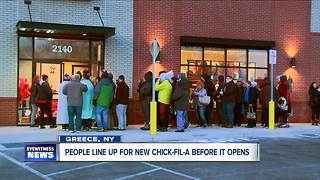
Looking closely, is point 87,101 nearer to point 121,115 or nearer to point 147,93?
point 121,115

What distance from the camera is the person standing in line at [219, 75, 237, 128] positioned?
17312 millimetres

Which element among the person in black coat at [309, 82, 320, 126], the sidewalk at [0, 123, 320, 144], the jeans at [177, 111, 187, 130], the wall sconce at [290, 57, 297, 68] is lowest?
the sidewalk at [0, 123, 320, 144]

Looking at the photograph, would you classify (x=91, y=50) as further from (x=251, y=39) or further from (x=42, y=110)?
A: (x=251, y=39)

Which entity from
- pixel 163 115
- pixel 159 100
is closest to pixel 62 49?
pixel 159 100

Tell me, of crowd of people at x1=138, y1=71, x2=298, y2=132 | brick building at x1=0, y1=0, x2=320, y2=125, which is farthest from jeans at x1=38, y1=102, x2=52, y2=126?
crowd of people at x1=138, y1=71, x2=298, y2=132

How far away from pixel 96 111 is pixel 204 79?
4.38 meters

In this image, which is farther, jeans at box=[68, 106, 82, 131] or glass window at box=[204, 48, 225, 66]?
glass window at box=[204, 48, 225, 66]

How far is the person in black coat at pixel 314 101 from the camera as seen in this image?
779 inches

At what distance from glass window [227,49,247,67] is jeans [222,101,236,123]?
3.27 meters

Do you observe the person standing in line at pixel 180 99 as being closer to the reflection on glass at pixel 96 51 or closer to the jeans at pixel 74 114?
the jeans at pixel 74 114

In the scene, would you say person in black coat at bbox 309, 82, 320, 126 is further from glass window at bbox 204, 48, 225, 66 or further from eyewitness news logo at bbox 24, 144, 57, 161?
eyewitness news logo at bbox 24, 144, 57, 161

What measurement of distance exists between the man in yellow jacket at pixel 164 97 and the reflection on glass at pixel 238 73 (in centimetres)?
510

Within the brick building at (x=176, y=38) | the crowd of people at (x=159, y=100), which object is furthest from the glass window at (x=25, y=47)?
the crowd of people at (x=159, y=100)

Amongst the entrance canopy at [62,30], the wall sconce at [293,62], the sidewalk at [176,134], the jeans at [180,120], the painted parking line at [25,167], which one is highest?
the entrance canopy at [62,30]
